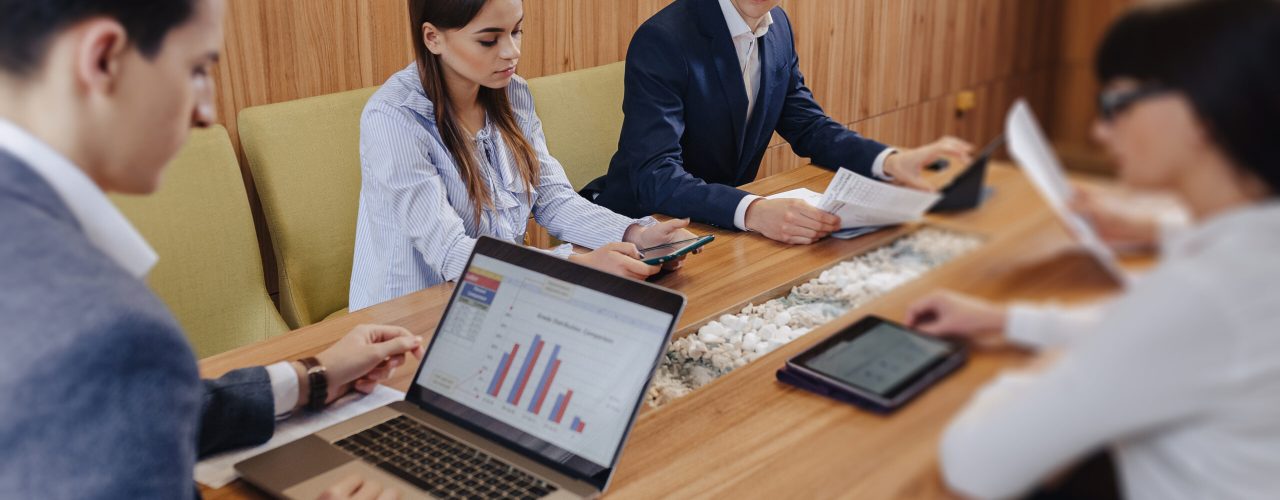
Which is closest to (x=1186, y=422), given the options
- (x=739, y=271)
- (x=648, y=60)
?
(x=739, y=271)

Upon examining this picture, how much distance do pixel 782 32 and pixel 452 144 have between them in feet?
2.08

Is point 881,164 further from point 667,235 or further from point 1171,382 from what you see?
point 667,235

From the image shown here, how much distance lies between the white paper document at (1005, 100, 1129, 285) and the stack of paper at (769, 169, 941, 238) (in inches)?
4.4

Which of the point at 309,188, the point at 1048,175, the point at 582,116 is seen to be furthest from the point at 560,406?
the point at 582,116

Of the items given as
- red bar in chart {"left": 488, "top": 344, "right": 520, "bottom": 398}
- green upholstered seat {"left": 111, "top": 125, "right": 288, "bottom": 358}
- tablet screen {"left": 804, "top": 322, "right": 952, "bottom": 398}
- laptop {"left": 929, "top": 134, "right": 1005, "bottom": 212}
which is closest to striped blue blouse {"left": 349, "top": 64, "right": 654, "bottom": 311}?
green upholstered seat {"left": 111, "top": 125, "right": 288, "bottom": 358}

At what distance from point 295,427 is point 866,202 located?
613mm

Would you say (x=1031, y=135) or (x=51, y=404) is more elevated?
(x=1031, y=135)

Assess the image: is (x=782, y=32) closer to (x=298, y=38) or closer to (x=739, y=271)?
(x=739, y=271)

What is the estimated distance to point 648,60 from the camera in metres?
2.02

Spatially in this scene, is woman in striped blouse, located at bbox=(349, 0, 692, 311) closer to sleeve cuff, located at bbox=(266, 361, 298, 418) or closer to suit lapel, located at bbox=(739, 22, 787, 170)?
suit lapel, located at bbox=(739, 22, 787, 170)

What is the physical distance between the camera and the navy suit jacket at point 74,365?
655 mm

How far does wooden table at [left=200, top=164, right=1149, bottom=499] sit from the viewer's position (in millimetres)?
459

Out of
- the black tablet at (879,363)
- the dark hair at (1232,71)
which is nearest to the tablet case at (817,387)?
the black tablet at (879,363)

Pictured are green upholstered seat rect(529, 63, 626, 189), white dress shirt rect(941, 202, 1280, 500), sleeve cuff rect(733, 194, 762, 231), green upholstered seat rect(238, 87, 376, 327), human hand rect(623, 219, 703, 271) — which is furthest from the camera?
green upholstered seat rect(529, 63, 626, 189)
